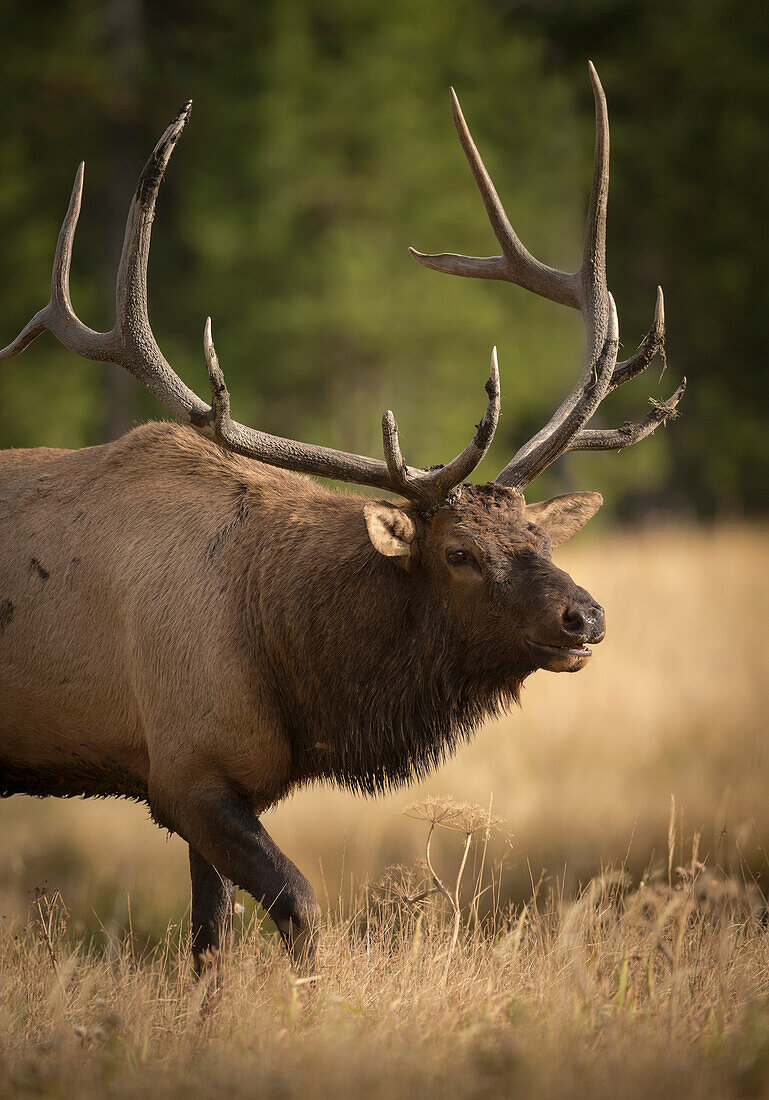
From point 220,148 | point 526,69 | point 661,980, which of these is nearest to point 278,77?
point 220,148

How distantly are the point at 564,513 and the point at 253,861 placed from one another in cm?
177

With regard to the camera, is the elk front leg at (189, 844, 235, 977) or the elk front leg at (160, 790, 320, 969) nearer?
the elk front leg at (160, 790, 320, 969)

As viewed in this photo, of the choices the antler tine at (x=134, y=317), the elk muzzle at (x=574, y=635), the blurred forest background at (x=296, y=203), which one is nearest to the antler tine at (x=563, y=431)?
the elk muzzle at (x=574, y=635)

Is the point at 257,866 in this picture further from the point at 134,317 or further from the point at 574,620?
the point at 134,317

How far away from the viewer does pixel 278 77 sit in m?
14.9

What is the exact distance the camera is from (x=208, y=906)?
14.7 feet

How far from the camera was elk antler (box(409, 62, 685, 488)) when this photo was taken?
14.7ft

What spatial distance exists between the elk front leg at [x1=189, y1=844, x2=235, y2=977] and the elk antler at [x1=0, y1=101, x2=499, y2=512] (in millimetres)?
1480

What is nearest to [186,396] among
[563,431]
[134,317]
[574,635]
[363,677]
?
[134,317]

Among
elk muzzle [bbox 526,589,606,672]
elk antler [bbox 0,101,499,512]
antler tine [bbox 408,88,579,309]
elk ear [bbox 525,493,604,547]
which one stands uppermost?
antler tine [bbox 408,88,579,309]

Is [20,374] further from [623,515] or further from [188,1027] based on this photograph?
[623,515]

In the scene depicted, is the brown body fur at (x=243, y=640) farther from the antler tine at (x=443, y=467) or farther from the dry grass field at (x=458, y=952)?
the dry grass field at (x=458, y=952)

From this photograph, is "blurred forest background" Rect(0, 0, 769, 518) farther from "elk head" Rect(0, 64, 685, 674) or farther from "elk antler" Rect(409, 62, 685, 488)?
"elk head" Rect(0, 64, 685, 674)

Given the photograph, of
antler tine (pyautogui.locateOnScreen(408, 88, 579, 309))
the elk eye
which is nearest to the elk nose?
the elk eye
